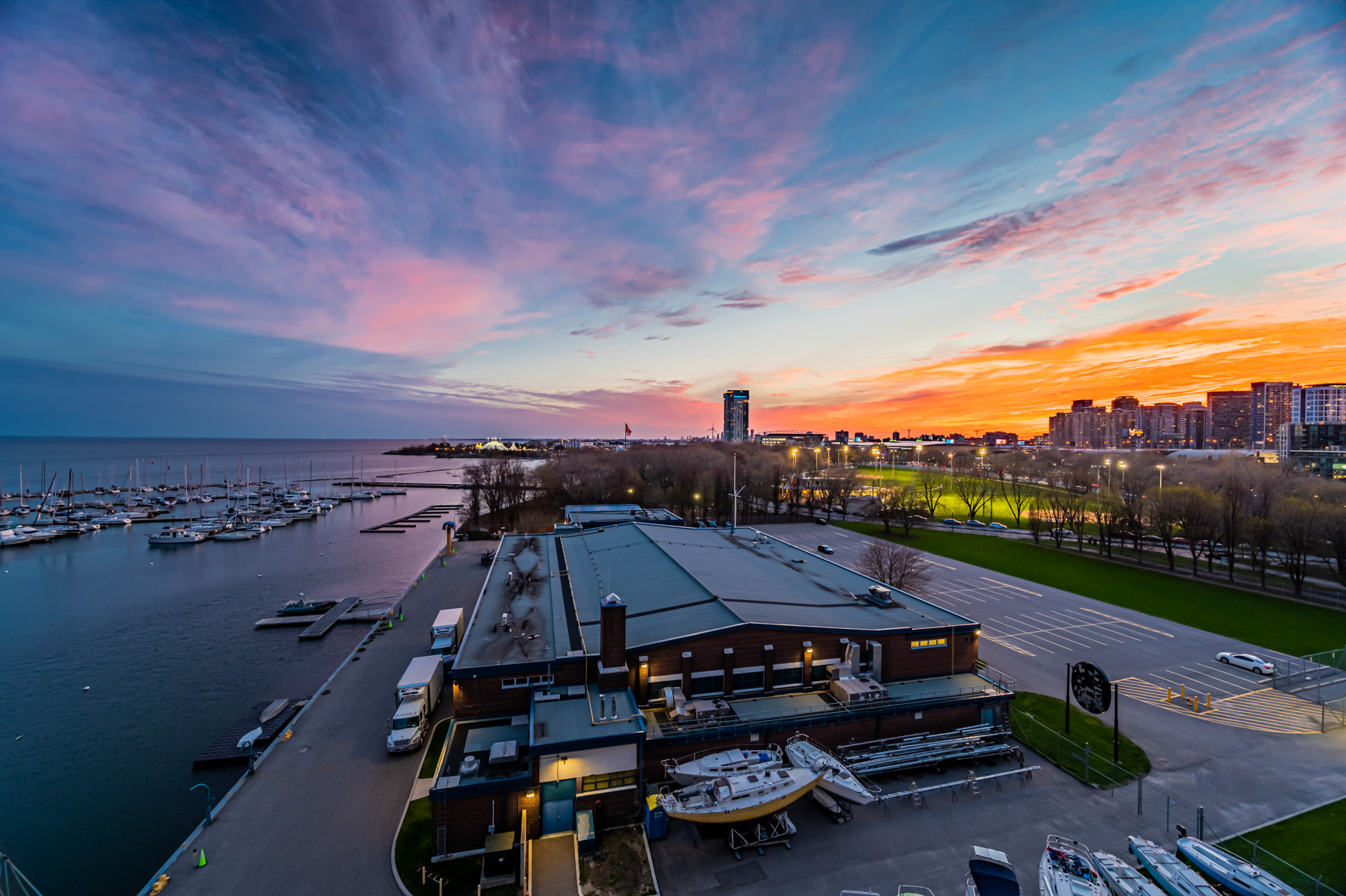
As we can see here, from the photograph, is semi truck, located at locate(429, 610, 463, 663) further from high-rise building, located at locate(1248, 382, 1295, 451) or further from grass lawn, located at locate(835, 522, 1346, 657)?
high-rise building, located at locate(1248, 382, 1295, 451)

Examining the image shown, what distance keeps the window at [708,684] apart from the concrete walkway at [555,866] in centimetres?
718

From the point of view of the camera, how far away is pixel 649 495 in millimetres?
96688

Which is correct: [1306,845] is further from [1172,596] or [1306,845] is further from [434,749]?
[1172,596]

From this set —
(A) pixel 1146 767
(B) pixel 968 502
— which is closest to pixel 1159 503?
(B) pixel 968 502

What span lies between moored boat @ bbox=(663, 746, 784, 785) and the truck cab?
1201 cm

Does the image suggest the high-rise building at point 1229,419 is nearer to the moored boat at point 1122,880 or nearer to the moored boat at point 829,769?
the moored boat at point 1122,880

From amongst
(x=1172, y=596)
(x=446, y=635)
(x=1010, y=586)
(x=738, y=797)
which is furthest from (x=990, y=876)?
(x=1172, y=596)

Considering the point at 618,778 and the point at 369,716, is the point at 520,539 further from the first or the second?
the point at 618,778

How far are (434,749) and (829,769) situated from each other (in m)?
17.2

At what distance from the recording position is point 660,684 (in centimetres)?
2230

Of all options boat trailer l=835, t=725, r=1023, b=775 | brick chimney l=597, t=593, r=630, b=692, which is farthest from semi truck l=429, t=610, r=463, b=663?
boat trailer l=835, t=725, r=1023, b=775

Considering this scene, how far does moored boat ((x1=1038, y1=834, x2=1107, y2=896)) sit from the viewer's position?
14828 millimetres

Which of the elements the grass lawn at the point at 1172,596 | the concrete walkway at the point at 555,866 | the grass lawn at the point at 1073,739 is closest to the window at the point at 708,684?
the concrete walkway at the point at 555,866

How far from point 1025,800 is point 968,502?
76134 mm
